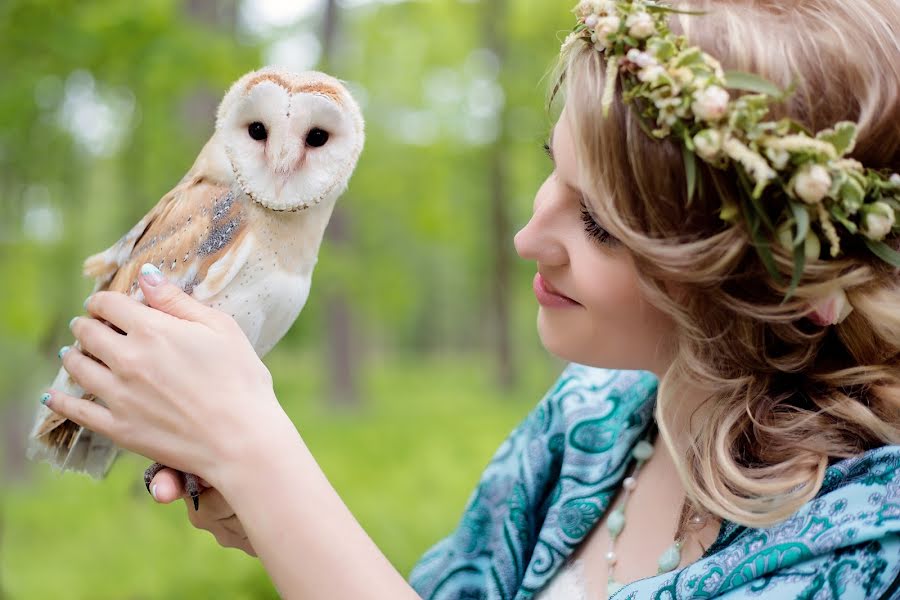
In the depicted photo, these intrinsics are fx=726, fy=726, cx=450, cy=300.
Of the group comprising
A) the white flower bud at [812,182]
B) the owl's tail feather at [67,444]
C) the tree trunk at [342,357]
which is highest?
the white flower bud at [812,182]

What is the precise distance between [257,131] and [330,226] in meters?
5.67

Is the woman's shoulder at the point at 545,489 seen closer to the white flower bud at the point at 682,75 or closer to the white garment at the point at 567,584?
the white garment at the point at 567,584

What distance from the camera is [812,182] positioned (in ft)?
2.42

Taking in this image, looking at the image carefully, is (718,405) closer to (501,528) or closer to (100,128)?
(501,528)

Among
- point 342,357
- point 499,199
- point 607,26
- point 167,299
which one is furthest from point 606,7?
point 342,357

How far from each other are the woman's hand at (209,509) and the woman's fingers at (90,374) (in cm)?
12

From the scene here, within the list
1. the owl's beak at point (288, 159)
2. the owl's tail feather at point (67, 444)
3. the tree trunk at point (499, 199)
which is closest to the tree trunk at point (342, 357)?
the tree trunk at point (499, 199)

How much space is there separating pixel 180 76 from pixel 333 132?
5.57ft

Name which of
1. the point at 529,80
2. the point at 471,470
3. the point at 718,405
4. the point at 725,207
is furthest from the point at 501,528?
the point at 529,80

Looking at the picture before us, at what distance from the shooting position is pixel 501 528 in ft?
4.06

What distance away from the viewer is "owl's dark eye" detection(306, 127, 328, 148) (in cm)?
89

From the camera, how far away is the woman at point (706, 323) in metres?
0.78

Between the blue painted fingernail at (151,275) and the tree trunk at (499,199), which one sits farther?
the tree trunk at (499,199)

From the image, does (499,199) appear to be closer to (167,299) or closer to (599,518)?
(599,518)
